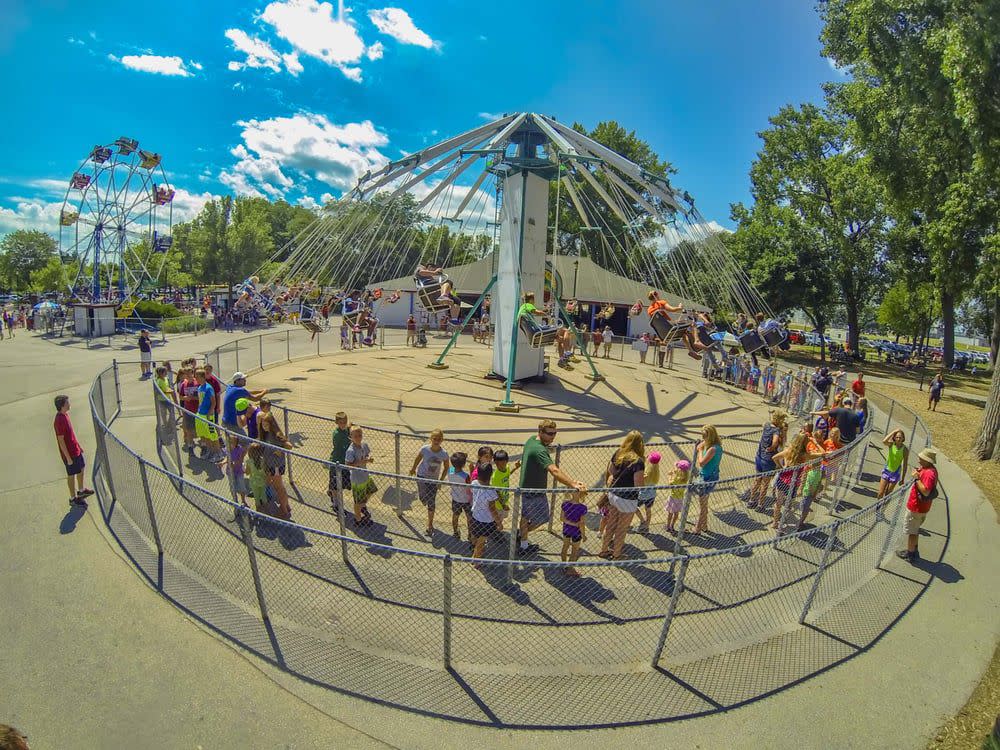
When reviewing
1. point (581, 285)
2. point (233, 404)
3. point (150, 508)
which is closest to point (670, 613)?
point (150, 508)

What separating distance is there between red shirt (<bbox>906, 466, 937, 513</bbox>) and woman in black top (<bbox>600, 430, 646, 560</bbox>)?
4146 mm

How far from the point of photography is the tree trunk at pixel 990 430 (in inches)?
510

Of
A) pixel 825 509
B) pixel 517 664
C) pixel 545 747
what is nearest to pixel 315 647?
pixel 517 664

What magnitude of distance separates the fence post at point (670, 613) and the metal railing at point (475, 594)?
0.7 inches

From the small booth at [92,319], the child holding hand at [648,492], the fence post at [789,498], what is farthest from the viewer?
the small booth at [92,319]

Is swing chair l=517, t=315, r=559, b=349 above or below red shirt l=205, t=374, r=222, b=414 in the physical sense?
above

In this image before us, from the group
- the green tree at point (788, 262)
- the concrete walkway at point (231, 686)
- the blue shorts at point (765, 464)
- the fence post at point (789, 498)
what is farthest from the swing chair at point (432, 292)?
the green tree at point (788, 262)

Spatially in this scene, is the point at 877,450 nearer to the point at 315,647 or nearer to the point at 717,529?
the point at 717,529

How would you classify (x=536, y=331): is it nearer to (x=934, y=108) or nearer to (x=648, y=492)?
(x=648, y=492)

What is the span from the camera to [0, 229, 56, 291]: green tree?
7038 centimetres

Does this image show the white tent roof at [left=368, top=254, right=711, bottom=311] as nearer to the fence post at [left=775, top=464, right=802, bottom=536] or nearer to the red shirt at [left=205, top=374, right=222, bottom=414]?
the red shirt at [left=205, top=374, right=222, bottom=414]

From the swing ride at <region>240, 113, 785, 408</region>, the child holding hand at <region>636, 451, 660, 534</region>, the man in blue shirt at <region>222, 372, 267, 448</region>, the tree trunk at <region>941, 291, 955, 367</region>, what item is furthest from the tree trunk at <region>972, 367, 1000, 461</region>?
the tree trunk at <region>941, 291, 955, 367</region>

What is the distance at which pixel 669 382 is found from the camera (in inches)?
814

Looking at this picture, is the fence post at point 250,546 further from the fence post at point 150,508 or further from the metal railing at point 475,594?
the fence post at point 150,508
